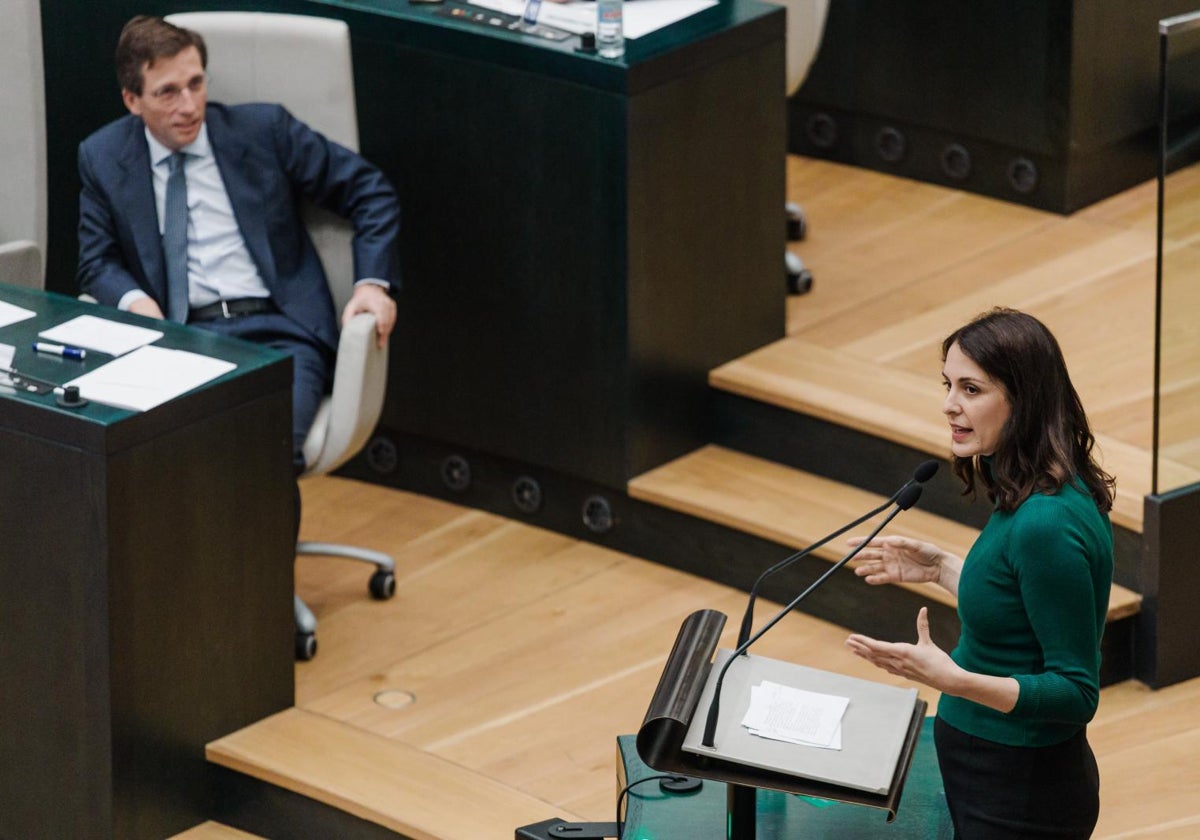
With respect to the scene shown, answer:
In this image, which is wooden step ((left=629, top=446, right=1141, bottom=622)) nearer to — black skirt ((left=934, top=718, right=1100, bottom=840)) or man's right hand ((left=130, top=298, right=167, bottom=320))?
man's right hand ((left=130, top=298, right=167, bottom=320))

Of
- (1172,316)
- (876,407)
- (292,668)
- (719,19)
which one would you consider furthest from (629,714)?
(719,19)

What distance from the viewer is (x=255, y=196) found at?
450 centimetres

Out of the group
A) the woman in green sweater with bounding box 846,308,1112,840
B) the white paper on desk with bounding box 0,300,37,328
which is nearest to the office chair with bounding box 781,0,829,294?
the white paper on desk with bounding box 0,300,37,328

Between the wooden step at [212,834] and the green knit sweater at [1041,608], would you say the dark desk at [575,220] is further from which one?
the green knit sweater at [1041,608]

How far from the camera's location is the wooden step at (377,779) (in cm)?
373

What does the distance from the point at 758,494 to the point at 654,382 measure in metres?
0.33

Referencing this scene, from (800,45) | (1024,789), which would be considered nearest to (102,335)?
(800,45)

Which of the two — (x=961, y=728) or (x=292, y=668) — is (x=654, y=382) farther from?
(x=961, y=728)

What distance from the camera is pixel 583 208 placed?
455 cm

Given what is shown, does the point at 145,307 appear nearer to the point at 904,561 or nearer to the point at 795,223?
the point at 795,223

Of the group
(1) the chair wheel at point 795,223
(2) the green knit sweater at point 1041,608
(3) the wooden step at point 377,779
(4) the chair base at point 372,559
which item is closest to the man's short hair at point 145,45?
(4) the chair base at point 372,559

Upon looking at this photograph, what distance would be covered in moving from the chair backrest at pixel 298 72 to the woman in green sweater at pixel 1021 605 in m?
2.11

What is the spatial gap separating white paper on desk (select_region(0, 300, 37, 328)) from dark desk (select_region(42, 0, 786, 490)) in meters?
0.99

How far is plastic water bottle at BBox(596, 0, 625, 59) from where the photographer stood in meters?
4.44
